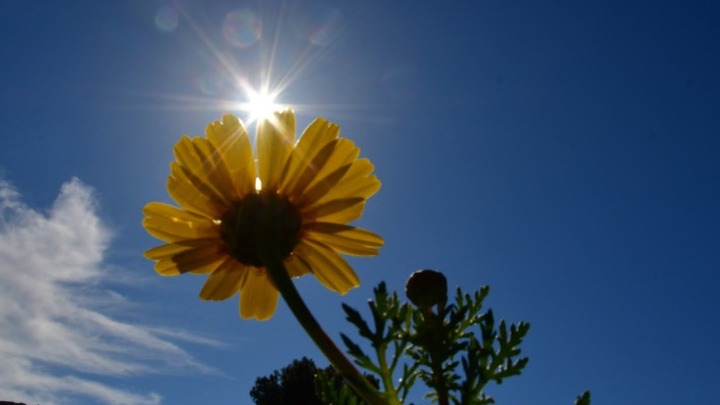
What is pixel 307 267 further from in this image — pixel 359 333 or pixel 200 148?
pixel 200 148

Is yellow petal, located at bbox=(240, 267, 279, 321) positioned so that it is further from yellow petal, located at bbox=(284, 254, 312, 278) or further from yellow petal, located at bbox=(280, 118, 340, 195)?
yellow petal, located at bbox=(280, 118, 340, 195)

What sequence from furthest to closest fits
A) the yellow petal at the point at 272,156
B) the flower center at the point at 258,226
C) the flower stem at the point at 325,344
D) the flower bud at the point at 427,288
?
the yellow petal at the point at 272,156 → the flower center at the point at 258,226 → the flower bud at the point at 427,288 → the flower stem at the point at 325,344

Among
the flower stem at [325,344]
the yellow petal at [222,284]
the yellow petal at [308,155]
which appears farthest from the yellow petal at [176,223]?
the flower stem at [325,344]

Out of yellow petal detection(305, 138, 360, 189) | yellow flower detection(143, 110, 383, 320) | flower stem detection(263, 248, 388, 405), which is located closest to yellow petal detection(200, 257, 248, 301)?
yellow flower detection(143, 110, 383, 320)

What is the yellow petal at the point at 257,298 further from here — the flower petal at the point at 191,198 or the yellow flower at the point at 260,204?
the flower petal at the point at 191,198

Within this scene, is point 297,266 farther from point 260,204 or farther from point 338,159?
point 338,159

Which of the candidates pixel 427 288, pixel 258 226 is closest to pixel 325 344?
pixel 427 288
